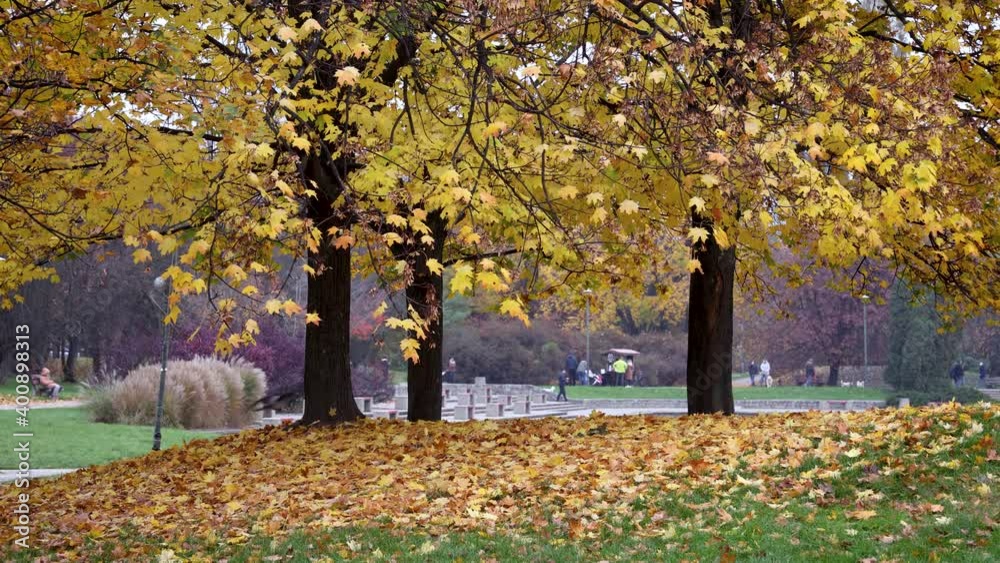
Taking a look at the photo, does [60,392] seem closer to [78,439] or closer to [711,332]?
[78,439]

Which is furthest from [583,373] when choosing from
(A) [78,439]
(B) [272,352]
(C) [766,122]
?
(C) [766,122]

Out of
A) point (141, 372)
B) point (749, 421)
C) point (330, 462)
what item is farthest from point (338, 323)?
point (141, 372)

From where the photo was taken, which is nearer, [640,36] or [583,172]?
[640,36]

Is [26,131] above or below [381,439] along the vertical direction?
above

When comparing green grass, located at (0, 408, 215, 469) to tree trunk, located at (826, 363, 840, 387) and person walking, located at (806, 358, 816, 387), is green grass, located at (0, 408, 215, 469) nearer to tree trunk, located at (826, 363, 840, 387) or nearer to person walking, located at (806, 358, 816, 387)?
person walking, located at (806, 358, 816, 387)

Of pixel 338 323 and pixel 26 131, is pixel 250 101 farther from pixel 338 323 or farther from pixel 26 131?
pixel 338 323

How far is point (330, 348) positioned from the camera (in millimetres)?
14758

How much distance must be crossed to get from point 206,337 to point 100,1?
2817 cm

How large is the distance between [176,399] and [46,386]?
17.2 m

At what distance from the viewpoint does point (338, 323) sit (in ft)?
48.3

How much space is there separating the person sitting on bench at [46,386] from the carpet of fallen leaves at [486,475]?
28.4 m

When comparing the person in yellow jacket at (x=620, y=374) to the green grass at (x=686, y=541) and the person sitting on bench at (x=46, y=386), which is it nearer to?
the person sitting on bench at (x=46, y=386)

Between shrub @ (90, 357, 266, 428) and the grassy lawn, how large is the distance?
20292 millimetres

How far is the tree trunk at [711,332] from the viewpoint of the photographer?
15.6 meters
